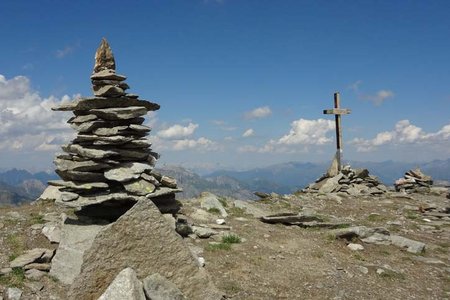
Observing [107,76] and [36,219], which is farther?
[36,219]

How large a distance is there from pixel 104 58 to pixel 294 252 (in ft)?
39.4

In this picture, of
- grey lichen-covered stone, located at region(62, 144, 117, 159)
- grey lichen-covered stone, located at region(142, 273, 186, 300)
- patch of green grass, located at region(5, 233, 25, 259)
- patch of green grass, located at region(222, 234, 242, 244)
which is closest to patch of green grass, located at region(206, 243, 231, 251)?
patch of green grass, located at region(222, 234, 242, 244)

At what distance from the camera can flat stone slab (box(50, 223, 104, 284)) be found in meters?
12.7

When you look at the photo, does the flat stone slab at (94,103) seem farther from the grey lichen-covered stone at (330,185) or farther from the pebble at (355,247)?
the grey lichen-covered stone at (330,185)

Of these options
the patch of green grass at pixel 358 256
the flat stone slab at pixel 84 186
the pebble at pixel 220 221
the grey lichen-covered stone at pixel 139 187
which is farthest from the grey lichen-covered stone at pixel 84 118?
the patch of green grass at pixel 358 256

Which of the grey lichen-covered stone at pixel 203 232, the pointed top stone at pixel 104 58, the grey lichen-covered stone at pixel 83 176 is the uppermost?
the pointed top stone at pixel 104 58

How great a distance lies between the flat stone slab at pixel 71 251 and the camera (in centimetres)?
1268

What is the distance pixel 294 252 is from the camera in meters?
15.9

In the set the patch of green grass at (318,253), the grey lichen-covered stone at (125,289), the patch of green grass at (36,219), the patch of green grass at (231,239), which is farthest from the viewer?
the patch of green grass at (36,219)

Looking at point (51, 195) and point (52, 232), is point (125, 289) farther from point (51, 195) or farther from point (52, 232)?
point (51, 195)

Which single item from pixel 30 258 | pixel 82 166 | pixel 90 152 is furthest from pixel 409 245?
pixel 30 258

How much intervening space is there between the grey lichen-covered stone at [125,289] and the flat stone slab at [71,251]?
14.0 feet

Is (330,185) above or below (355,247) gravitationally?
above

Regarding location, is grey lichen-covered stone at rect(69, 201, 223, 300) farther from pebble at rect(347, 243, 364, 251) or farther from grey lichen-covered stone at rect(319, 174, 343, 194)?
grey lichen-covered stone at rect(319, 174, 343, 194)
